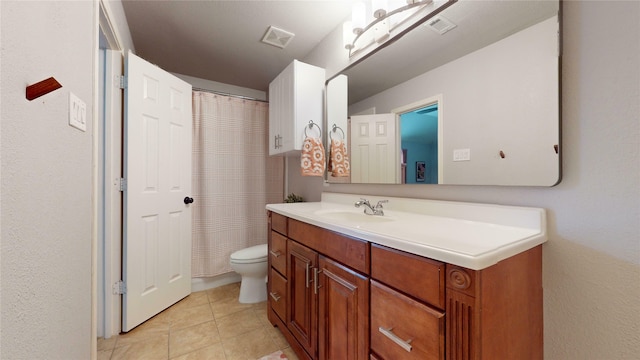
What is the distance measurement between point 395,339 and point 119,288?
1.90 m

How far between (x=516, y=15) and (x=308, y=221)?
1214mm

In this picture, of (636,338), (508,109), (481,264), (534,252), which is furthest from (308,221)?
(636,338)

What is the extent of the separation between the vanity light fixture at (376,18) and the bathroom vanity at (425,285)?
1.02 meters

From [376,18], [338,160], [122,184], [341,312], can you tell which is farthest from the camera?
[338,160]

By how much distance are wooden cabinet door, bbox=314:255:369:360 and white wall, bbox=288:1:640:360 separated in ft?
2.12

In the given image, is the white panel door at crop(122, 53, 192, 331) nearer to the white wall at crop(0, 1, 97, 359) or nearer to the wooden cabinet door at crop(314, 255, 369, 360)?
the white wall at crop(0, 1, 97, 359)

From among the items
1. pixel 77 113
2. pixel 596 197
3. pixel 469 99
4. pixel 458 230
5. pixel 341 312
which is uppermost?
pixel 469 99

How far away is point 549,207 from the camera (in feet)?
2.80

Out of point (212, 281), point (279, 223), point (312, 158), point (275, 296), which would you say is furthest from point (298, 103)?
point (212, 281)

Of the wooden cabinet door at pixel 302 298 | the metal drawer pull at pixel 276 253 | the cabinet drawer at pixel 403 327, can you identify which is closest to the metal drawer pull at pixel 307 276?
the wooden cabinet door at pixel 302 298

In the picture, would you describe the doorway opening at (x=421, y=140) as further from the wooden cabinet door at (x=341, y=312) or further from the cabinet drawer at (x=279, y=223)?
the cabinet drawer at (x=279, y=223)

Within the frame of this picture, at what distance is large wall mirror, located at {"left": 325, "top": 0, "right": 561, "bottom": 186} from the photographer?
2.85 feet

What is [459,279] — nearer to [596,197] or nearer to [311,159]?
[596,197]

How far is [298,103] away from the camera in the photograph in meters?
1.91
